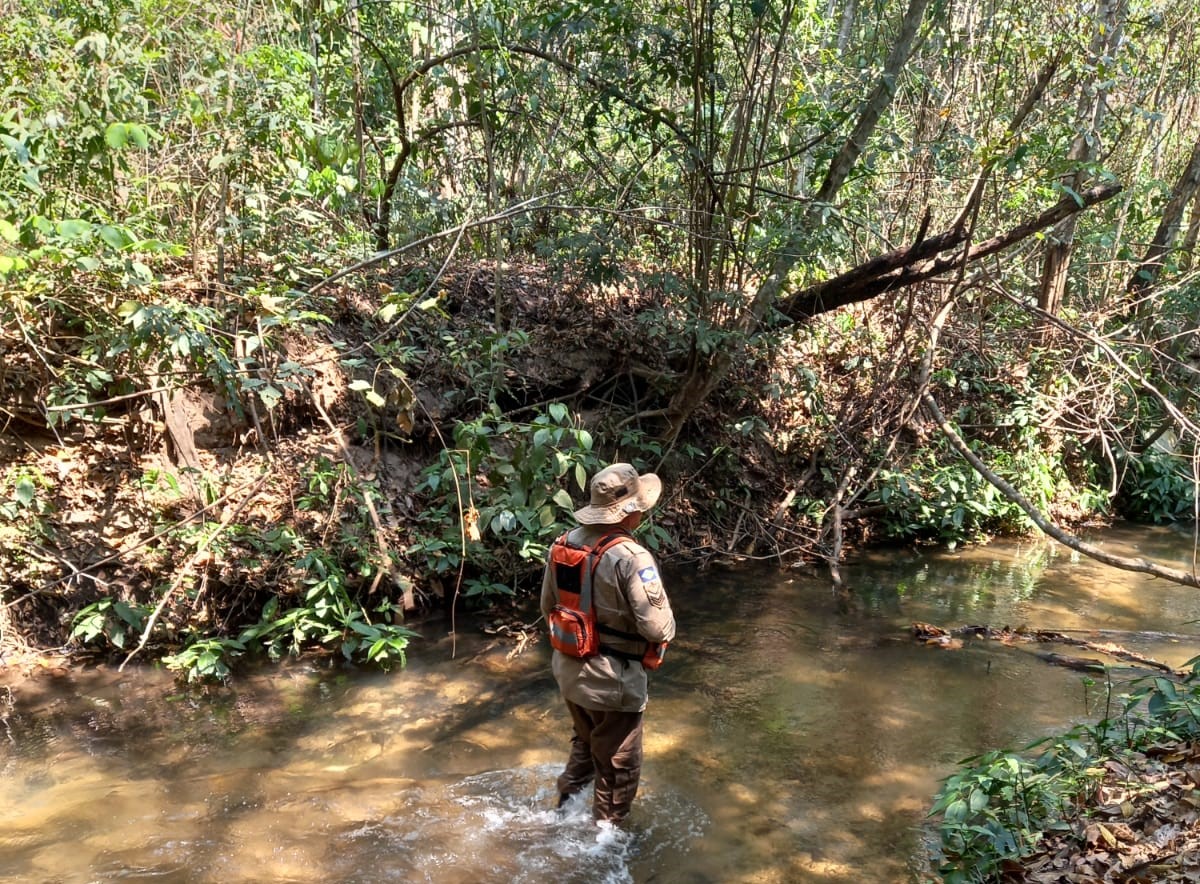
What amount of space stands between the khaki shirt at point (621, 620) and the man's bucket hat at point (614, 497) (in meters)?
0.06

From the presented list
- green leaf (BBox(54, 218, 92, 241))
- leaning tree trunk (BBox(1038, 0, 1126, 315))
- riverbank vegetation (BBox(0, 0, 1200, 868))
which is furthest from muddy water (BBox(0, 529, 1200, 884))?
leaning tree trunk (BBox(1038, 0, 1126, 315))

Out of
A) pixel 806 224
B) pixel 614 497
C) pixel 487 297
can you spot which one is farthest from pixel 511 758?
pixel 487 297

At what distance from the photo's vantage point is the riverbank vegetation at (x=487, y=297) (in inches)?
217

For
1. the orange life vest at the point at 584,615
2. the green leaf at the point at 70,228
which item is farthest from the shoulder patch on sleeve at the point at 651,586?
the green leaf at the point at 70,228

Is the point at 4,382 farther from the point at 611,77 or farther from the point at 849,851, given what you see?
the point at 849,851

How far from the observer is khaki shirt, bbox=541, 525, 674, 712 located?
3.53 meters

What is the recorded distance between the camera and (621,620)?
11.9ft

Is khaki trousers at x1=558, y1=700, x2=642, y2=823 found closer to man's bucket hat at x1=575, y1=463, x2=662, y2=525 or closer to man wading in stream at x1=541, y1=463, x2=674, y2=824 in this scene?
man wading in stream at x1=541, y1=463, x2=674, y2=824

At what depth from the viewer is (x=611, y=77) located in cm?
667

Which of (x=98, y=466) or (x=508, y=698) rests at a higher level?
(x=98, y=466)

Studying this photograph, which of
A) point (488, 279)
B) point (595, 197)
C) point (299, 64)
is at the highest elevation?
point (299, 64)

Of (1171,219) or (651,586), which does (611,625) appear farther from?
(1171,219)

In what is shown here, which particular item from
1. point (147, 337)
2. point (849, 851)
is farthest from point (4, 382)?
point (849, 851)

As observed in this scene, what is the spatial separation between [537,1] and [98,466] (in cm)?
547
